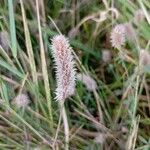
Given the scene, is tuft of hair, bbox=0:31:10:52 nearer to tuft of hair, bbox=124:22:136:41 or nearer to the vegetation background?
the vegetation background

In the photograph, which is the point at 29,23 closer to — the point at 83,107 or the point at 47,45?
the point at 47,45

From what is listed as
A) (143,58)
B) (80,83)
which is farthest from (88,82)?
(143,58)

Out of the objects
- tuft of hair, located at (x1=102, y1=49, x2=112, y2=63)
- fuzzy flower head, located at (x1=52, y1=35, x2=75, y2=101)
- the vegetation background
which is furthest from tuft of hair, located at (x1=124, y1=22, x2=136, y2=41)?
fuzzy flower head, located at (x1=52, y1=35, x2=75, y2=101)

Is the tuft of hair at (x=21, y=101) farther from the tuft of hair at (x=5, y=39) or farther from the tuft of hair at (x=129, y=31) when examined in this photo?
the tuft of hair at (x=129, y=31)

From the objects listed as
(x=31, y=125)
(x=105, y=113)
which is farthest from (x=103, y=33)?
(x=31, y=125)

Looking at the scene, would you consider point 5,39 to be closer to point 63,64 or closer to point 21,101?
point 21,101

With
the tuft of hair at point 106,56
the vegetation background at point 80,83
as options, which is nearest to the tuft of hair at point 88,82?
the vegetation background at point 80,83
